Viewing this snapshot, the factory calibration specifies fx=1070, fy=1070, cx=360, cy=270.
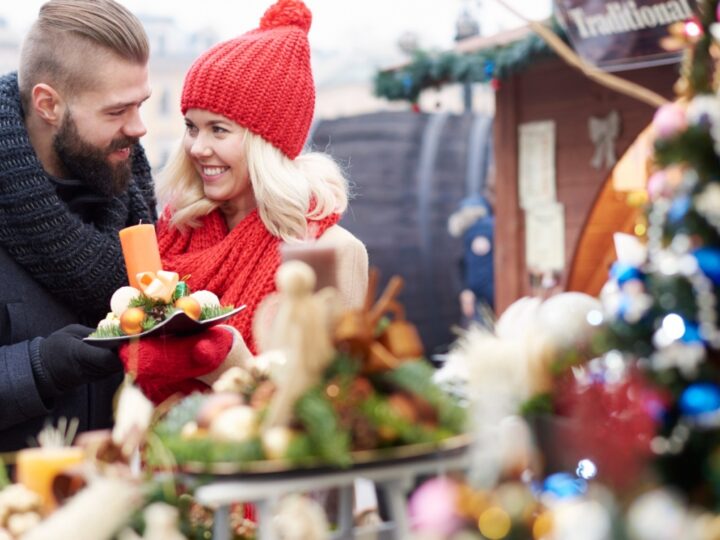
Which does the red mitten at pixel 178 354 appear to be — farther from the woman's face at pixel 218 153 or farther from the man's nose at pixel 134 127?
the man's nose at pixel 134 127

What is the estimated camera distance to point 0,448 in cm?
Result: 241

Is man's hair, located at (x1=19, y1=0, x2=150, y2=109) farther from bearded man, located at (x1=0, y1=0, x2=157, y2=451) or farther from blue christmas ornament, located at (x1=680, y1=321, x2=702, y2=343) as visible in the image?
blue christmas ornament, located at (x1=680, y1=321, x2=702, y2=343)

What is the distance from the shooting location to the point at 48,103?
2521mm

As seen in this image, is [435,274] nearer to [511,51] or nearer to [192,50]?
[511,51]

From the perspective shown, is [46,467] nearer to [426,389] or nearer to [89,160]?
[426,389]

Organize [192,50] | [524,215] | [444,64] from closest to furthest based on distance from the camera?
[444,64]
[524,215]
[192,50]

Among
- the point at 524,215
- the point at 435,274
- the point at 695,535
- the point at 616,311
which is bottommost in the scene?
the point at 435,274

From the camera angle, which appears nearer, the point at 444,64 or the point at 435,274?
the point at 444,64

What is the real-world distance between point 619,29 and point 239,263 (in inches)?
86.7

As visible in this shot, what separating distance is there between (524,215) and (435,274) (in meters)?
2.44

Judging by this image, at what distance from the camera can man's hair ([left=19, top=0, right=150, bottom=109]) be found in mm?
2494

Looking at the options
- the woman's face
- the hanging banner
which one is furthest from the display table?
the hanging banner

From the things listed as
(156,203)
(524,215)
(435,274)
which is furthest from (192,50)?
(156,203)

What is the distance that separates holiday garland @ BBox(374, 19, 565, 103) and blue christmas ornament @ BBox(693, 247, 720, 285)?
12.1 ft
